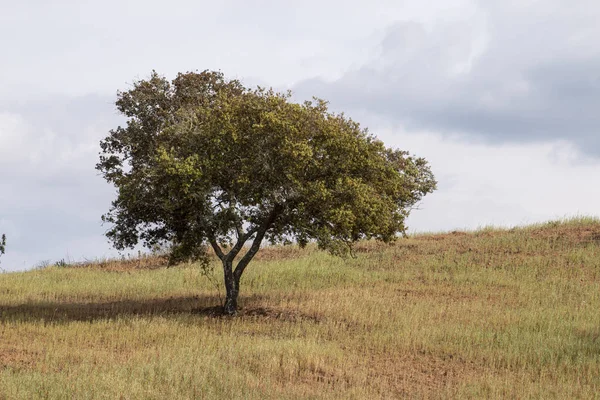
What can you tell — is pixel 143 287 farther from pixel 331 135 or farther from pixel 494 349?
pixel 494 349

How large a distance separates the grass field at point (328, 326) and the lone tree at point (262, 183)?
11.6ft

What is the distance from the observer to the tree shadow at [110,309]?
29673 mm

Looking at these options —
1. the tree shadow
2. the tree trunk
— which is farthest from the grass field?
the tree trunk

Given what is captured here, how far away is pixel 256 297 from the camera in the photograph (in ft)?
113

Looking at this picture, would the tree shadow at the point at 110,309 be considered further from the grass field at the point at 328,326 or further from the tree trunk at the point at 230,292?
the tree trunk at the point at 230,292

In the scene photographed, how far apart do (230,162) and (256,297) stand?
30.8ft

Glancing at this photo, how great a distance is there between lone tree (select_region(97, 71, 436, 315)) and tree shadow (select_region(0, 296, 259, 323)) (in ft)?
7.94

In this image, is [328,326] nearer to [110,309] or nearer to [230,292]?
[230,292]

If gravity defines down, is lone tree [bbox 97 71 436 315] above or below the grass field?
above

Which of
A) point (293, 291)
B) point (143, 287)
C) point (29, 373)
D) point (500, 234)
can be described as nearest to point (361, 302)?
point (293, 291)

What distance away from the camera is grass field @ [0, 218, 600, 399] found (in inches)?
712

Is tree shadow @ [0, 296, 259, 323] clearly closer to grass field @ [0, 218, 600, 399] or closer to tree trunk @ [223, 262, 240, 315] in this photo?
grass field @ [0, 218, 600, 399]

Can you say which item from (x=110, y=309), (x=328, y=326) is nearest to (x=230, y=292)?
(x=328, y=326)

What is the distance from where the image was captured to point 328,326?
27.2 m
